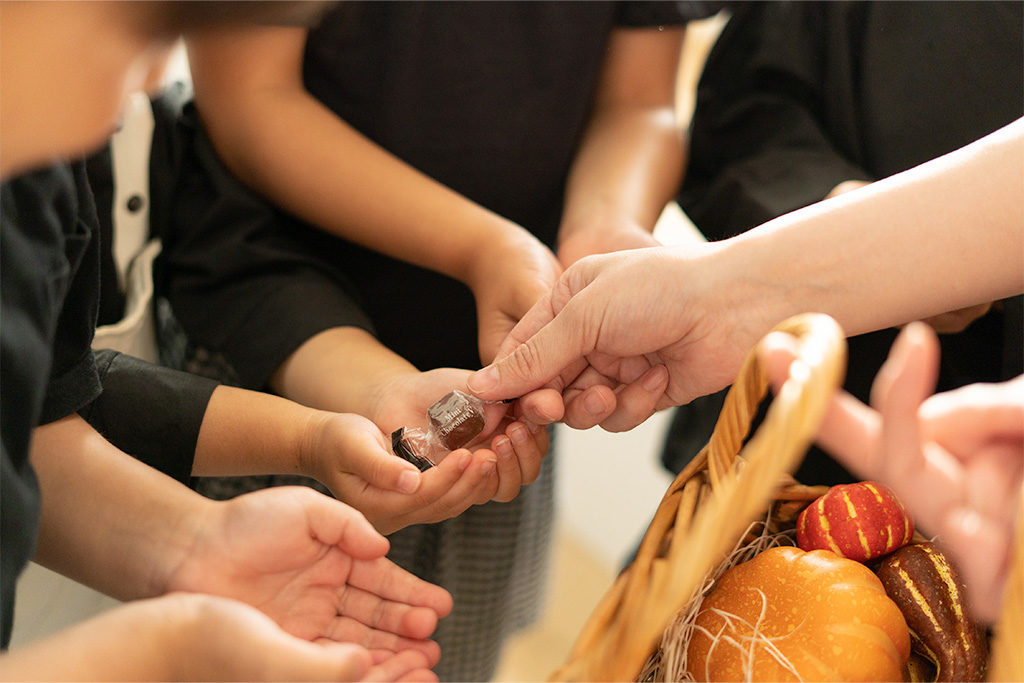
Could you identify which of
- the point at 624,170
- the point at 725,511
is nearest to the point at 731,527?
the point at 725,511

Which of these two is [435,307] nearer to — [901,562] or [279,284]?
[279,284]

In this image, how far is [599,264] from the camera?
670mm

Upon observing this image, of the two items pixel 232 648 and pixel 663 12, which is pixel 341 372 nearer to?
pixel 232 648

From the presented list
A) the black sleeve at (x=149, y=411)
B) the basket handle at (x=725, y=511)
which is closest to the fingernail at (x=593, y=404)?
the basket handle at (x=725, y=511)

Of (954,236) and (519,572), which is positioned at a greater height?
(954,236)

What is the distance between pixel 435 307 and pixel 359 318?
13cm

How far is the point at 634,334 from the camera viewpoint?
2.16ft

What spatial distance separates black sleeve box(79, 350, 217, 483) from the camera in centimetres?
64

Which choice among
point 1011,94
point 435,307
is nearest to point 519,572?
point 435,307

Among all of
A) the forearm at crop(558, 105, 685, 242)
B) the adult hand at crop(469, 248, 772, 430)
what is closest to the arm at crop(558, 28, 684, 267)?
the forearm at crop(558, 105, 685, 242)

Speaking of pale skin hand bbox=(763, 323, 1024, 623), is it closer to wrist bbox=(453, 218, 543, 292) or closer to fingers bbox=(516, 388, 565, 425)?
fingers bbox=(516, 388, 565, 425)

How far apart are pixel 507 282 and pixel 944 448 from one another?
410mm

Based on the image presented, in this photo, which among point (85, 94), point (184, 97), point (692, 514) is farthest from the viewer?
point (184, 97)

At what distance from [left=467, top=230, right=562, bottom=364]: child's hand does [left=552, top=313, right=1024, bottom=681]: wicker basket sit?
0.29 meters
